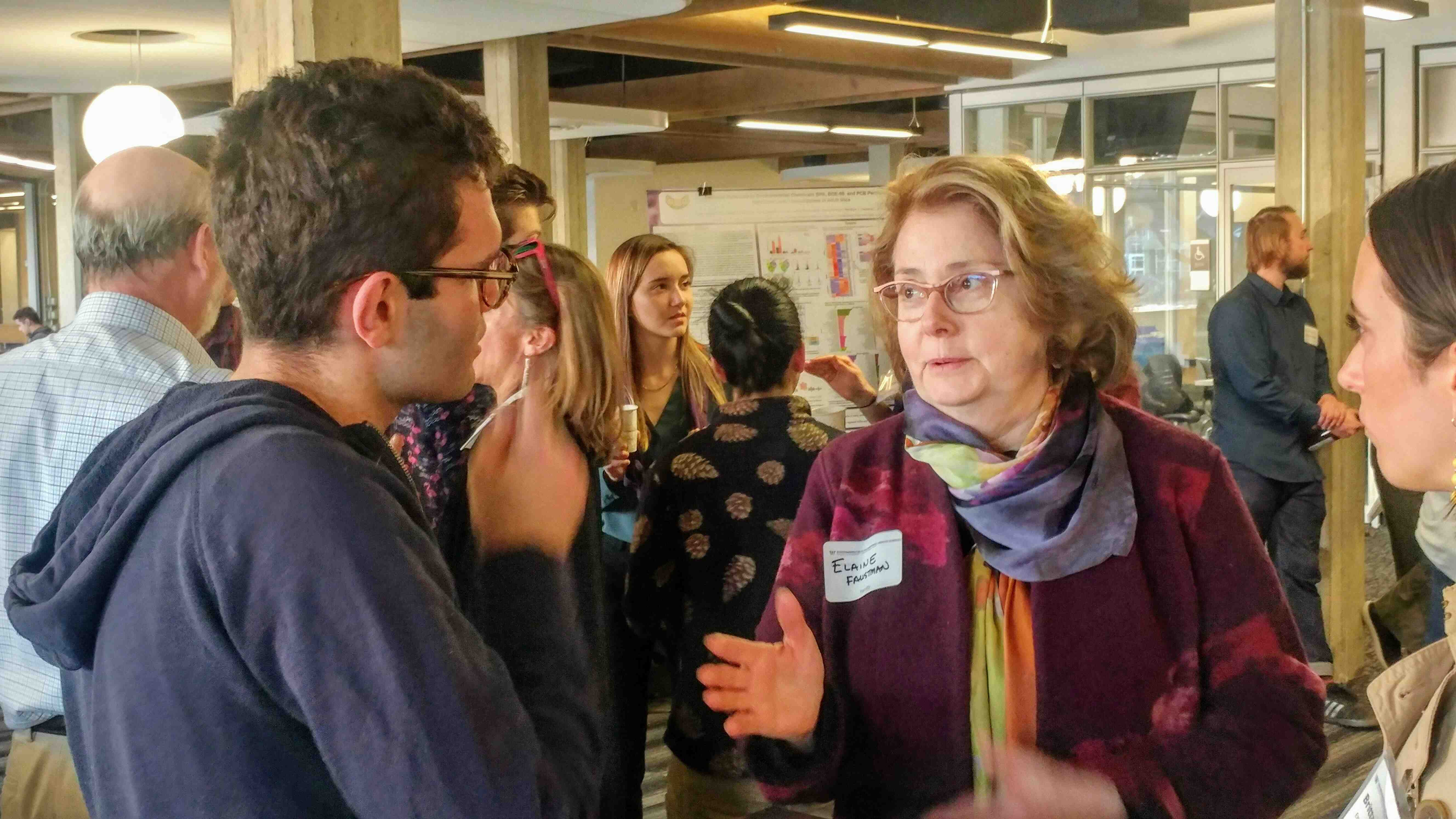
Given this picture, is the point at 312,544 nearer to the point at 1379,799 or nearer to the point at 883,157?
the point at 1379,799

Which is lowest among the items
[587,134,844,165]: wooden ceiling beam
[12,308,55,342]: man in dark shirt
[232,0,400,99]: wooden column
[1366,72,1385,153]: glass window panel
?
[12,308,55,342]: man in dark shirt

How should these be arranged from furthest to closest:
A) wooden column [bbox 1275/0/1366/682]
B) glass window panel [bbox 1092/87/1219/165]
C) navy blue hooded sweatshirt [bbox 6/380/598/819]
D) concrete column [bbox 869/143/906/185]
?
concrete column [bbox 869/143/906/185] → glass window panel [bbox 1092/87/1219/165] → wooden column [bbox 1275/0/1366/682] → navy blue hooded sweatshirt [bbox 6/380/598/819]

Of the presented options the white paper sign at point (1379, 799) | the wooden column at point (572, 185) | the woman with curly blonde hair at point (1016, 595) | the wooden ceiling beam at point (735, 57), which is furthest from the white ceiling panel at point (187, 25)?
the white paper sign at point (1379, 799)

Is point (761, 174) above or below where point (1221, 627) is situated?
above

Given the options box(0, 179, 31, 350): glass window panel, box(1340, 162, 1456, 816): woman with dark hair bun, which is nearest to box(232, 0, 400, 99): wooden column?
box(1340, 162, 1456, 816): woman with dark hair bun

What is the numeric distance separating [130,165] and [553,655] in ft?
5.61

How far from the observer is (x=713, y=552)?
273cm

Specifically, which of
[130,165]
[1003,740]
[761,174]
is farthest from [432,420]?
[761,174]

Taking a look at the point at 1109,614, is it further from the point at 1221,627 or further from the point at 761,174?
the point at 761,174

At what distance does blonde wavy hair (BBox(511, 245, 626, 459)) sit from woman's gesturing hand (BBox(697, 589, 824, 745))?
45cm

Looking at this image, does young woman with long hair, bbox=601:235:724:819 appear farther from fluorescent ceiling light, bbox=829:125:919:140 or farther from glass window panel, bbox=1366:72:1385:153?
fluorescent ceiling light, bbox=829:125:919:140

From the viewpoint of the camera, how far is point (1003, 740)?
1636 millimetres

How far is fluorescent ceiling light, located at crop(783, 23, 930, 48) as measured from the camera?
7070mm

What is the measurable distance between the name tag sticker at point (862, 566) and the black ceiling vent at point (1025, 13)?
6013mm
